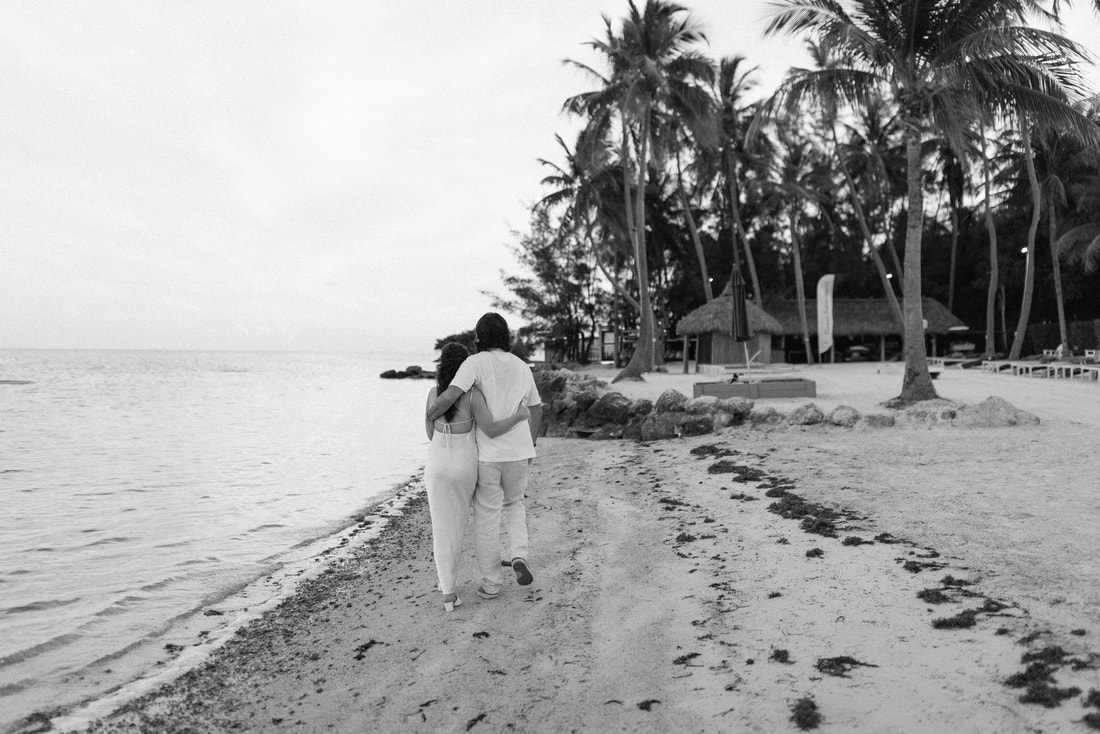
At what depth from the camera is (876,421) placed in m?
9.94

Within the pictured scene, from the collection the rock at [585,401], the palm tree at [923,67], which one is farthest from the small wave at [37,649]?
the palm tree at [923,67]

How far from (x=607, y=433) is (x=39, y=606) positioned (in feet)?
28.0

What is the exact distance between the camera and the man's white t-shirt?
12.9 ft

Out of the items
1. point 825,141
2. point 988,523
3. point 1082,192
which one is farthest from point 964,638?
point 825,141

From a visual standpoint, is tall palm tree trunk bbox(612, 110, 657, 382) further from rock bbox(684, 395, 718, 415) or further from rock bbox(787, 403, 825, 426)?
rock bbox(787, 403, 825, 426)

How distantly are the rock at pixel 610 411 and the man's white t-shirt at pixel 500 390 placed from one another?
28.3ft

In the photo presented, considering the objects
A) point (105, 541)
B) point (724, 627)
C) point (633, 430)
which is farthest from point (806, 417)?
point (105, 541)

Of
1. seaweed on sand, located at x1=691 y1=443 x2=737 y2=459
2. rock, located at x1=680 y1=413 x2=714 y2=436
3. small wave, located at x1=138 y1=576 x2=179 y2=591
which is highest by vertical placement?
rock, located at x1=680 y1=413 x2=714 y2=436

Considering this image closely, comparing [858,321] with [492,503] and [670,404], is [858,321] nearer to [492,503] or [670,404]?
[670,404]

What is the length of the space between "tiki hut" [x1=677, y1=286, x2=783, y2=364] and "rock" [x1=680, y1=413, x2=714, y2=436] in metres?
17.2

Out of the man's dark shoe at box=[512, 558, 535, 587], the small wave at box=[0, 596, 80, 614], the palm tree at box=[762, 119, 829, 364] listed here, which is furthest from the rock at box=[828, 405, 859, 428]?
the palm tree at box=[762, 119, 829, 364]

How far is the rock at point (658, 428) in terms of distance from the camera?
36.4ft

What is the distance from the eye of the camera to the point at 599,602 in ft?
13.3

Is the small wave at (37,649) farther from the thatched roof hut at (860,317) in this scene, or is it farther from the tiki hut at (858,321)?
the thatched roof hut at (860,317)
